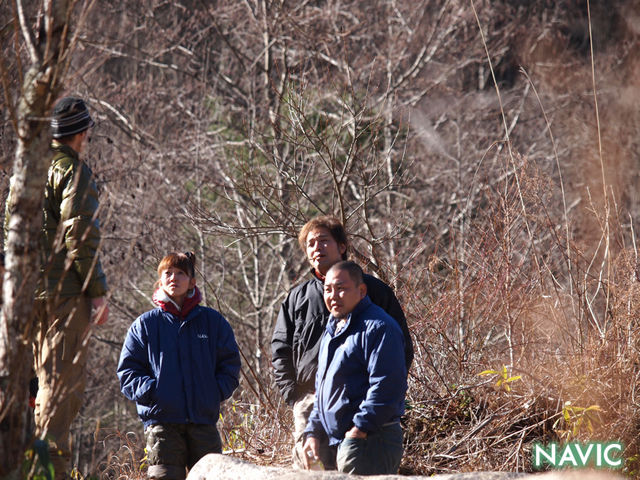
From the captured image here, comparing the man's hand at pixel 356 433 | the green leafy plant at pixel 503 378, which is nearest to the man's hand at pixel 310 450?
the man's hand at pixel 356 433

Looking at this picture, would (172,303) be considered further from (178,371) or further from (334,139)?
(334,139)

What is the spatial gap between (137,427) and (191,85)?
5653mm

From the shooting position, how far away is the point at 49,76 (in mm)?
2527

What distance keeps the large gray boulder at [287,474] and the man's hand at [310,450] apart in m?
0.54

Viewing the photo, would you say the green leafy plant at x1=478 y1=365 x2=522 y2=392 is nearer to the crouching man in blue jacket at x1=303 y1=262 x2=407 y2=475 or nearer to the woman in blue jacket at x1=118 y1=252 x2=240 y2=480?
the crouching man in blue jacket at x1=303 y1=262 x2=407 y2=475

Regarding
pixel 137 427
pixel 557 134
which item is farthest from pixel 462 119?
pixel 137 427

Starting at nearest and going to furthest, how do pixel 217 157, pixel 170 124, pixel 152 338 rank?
pixel 152 338 → pixel 217 157 → pixel 170 124

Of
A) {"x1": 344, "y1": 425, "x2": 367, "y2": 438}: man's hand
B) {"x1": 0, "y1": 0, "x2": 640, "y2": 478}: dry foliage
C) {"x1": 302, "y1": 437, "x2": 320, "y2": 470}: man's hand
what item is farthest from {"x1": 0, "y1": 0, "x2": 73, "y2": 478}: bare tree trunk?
{"x1": 0, "y1": 0, "x2": 640, "y2": 478}: dry foliage

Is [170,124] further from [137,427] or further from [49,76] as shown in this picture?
[49,76]

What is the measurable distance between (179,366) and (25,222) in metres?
1.77

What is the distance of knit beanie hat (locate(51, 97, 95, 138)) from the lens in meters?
3.96

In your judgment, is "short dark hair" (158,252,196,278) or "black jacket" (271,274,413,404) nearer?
"black jacket" (271,274,413,404)

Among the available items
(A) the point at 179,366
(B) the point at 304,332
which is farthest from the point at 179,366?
(B) the point at 304,332

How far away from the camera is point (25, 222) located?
252 centimetres
